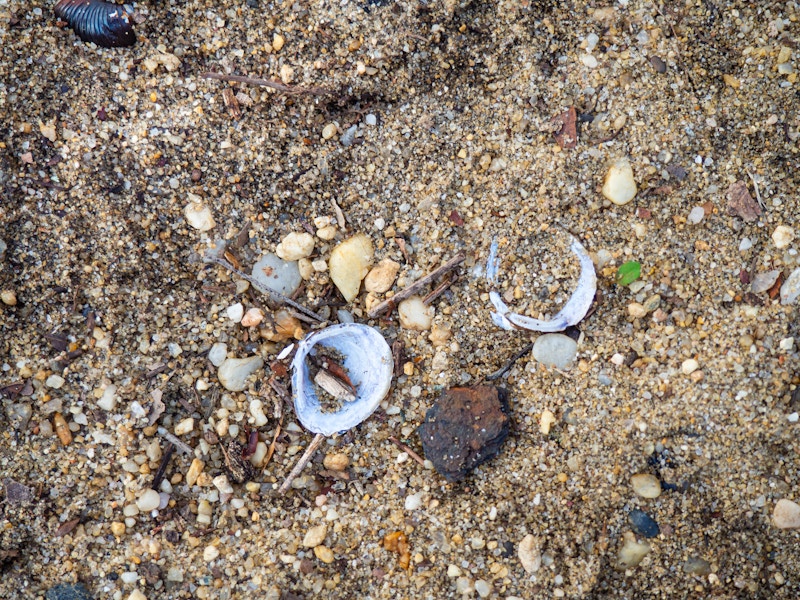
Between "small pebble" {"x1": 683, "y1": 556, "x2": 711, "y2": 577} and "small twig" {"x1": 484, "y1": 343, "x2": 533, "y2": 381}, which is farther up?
"small twig" {"x1": 484, "y1": 343, "x2": 533, "y2": 381}

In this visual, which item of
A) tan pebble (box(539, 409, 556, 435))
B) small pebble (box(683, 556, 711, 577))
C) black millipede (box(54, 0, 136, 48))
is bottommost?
small pebble (box(683, 556, 711, 577))

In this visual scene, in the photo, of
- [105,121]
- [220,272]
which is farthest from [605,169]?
[105,121]

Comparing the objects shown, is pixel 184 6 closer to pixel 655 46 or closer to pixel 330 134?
pixel 330 134

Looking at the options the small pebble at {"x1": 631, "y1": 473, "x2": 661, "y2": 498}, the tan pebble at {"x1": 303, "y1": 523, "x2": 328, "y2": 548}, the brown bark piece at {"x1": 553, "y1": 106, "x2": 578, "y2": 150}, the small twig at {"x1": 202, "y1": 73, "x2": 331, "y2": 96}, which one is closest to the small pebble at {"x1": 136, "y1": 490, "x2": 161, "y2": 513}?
the tan pebble at {"x1": 303, "y1": 523, "x2": 328, "y2": 548}

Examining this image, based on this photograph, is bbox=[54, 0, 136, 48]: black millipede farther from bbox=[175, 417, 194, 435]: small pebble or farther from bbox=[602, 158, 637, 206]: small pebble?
bbox=[602, 158, 637, 206]: small pebble

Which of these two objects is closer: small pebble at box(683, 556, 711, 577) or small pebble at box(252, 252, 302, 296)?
small pebble at box(683, 556, 711, 577)

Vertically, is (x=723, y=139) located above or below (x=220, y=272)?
above

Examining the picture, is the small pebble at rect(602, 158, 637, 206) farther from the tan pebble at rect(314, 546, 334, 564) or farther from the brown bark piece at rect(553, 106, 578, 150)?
the tan pebble at rect(314, 546, 334, 564)
